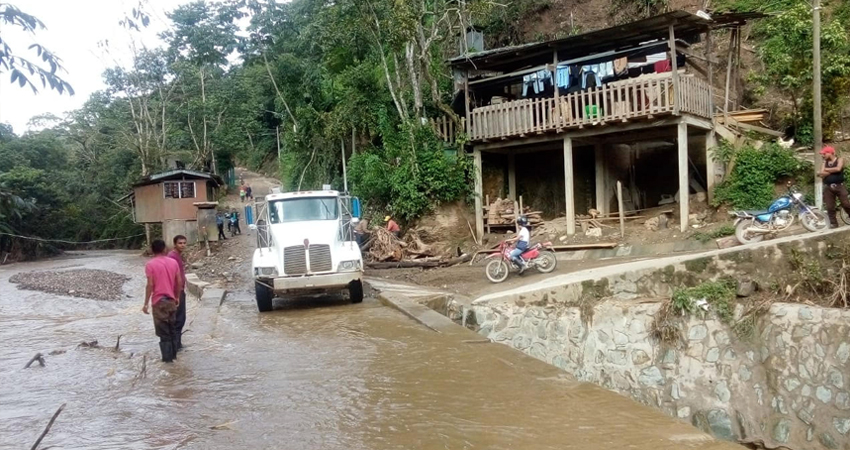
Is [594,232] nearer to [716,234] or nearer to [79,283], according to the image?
[716,234]

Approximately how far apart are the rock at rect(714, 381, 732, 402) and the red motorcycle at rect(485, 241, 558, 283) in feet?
19.4

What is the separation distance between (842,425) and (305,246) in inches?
364

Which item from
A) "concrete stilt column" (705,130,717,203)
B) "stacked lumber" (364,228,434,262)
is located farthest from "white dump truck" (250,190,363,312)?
"concrete stilt column" (705,130,717,203)

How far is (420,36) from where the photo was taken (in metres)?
20.3

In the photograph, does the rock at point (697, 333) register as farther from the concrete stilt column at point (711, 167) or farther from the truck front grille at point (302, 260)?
the concrete stilt column at point (711, 167)

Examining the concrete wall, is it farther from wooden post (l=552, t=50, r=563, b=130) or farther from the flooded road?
wooden post (l=552, t=50, r=563, b=130)

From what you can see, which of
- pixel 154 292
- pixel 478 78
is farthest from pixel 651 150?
pixel 154 292

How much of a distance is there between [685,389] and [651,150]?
13427mm

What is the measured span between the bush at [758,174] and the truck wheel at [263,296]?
38.3 ft

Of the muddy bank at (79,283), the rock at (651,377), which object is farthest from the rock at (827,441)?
the muddy bank at (79,283)

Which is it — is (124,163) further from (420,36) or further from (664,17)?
(664,17)

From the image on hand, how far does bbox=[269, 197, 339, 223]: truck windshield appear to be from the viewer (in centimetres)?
1348

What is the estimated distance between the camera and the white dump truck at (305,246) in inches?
498

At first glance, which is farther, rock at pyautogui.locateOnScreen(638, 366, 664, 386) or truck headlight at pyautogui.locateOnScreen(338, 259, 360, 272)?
truck headlight at pyautogui.locateOnScreen(338, 259, 360, 272)
